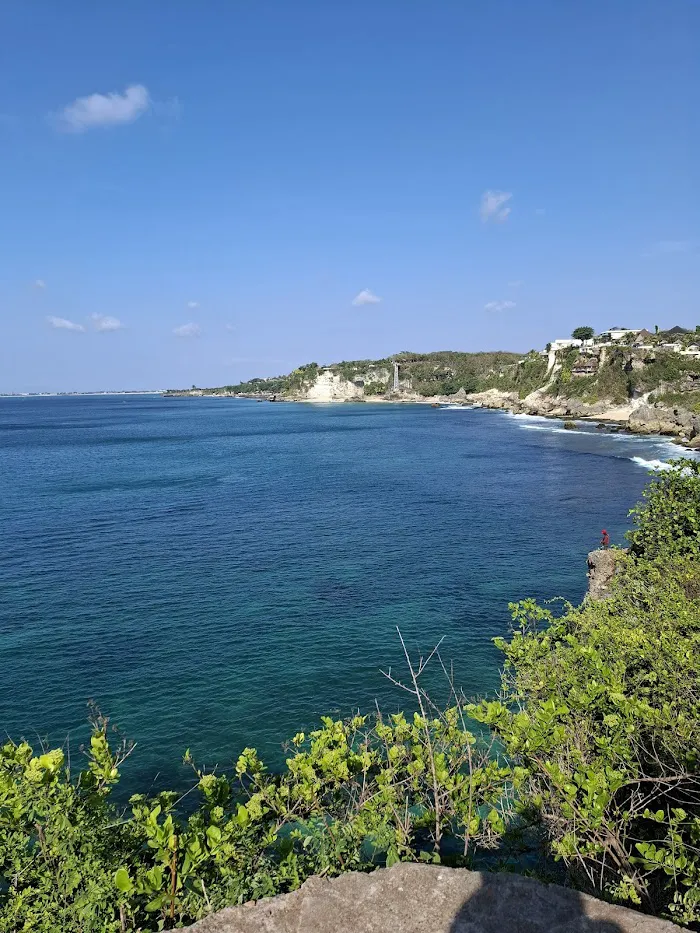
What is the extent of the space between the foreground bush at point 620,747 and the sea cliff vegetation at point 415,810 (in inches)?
2.0

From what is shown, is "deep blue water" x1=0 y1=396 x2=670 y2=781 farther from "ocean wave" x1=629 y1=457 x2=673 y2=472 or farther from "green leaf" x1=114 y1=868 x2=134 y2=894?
"green leaf" x1=114 y1=868 x2=134 y2=894

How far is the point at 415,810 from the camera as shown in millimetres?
15812

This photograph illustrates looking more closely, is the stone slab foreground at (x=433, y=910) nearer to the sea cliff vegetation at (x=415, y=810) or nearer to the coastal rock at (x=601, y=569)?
the sea cliff vegetation at (x=415, y=810)

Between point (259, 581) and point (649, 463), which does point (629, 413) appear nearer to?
point (649, 463)

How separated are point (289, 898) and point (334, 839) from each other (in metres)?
2.00

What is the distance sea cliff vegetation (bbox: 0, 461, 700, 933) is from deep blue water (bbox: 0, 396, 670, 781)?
11151 mm

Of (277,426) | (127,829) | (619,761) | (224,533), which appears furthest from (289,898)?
(277,426)

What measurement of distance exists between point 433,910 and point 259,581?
102 feet

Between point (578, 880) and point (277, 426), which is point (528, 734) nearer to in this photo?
point (578, 880)

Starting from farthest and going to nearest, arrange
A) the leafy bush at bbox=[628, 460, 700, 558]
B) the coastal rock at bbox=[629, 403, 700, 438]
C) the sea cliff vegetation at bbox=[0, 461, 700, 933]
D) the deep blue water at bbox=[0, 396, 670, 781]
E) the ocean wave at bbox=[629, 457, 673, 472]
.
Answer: the coastal rock at bbox=[629, 403, 700, 438] < the ocean wave at bbox=[629, 457, 673, 472] < the deep blue water at bbox=[0, 396, 670, 781] < the leafy bush at bbox=[628, 460, 700, 558] < the sea cliff vegetation at bbox=[0, 461, 700, 933]

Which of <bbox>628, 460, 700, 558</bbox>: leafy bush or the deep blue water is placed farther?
the deep blue water

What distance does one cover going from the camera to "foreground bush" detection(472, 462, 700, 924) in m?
9.80

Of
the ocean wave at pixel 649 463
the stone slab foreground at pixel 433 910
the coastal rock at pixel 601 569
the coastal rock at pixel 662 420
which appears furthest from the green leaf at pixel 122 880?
the coastal rock at pixel 662 420

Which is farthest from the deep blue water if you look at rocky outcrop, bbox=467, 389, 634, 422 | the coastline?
rocky outcrop, bbox=467, 389, 634, 422
